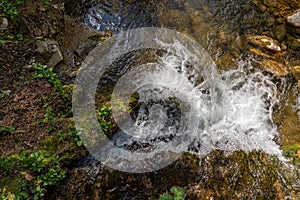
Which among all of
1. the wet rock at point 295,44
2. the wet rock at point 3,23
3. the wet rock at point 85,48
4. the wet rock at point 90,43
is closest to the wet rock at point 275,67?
the wet rock at point 295,44

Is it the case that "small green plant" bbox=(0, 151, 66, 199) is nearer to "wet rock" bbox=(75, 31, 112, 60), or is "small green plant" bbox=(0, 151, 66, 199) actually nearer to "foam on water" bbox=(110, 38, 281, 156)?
"foam on water" bbox=(110, 38, 281, 156)

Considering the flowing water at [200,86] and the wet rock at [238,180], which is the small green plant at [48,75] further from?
the wet rock at [238,180]

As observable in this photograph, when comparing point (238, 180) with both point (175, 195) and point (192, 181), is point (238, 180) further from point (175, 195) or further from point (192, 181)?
point (175, 195)

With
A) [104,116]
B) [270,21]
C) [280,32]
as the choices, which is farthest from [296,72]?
[104,116]

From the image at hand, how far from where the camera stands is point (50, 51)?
518cm

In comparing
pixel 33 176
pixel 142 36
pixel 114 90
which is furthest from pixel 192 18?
pixel 33 176

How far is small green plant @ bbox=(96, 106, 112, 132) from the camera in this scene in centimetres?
415

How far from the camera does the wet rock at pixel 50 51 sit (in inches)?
199

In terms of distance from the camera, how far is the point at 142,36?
19.3 feet

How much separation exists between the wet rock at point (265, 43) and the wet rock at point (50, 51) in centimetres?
461

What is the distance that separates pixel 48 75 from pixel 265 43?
5.05 meters

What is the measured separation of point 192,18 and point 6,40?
431cm

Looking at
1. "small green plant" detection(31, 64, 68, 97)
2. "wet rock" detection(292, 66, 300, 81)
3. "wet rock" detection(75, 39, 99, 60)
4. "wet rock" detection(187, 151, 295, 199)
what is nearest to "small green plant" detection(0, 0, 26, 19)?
"small green plant" detection(31, 64, 68, 97)

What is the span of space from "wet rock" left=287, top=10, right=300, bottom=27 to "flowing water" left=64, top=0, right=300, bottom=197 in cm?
52
